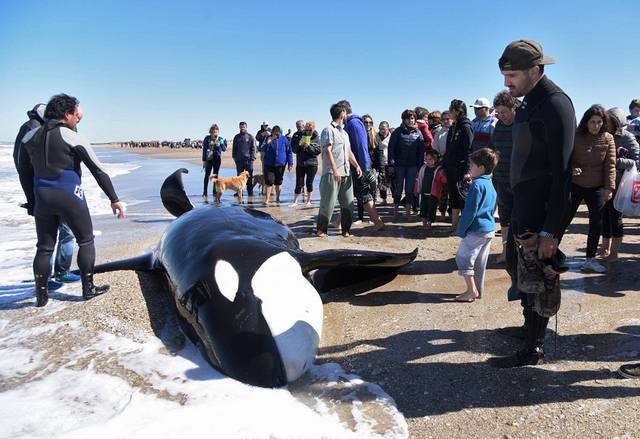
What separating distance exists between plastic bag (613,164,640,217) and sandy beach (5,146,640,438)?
0.65 m

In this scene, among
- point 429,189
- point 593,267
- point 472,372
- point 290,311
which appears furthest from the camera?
point 429,189

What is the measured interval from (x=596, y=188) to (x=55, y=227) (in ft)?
19.6

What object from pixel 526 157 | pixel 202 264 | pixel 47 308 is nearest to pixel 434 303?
pixel 526 157

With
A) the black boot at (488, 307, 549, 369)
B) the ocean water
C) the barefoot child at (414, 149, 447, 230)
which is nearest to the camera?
the ocean water

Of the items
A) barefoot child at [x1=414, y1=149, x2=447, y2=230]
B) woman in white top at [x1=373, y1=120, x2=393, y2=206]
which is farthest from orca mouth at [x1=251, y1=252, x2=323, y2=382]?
woman in white top at [x1=373, y1=120, x2=393, y2=206]

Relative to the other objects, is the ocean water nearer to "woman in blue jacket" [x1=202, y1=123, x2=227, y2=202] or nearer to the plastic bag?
the plastic bag

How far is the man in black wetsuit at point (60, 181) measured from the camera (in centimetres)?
496

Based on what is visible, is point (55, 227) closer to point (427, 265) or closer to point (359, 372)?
point (359, 372)

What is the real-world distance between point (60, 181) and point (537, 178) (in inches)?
175

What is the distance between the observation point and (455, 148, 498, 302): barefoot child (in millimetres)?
4766

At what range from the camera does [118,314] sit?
15.9ft

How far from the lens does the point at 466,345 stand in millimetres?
3922

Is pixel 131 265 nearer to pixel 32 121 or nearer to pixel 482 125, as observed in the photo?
pixel 32 121

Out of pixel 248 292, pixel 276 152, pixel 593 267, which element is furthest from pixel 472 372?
pixel 276 152
